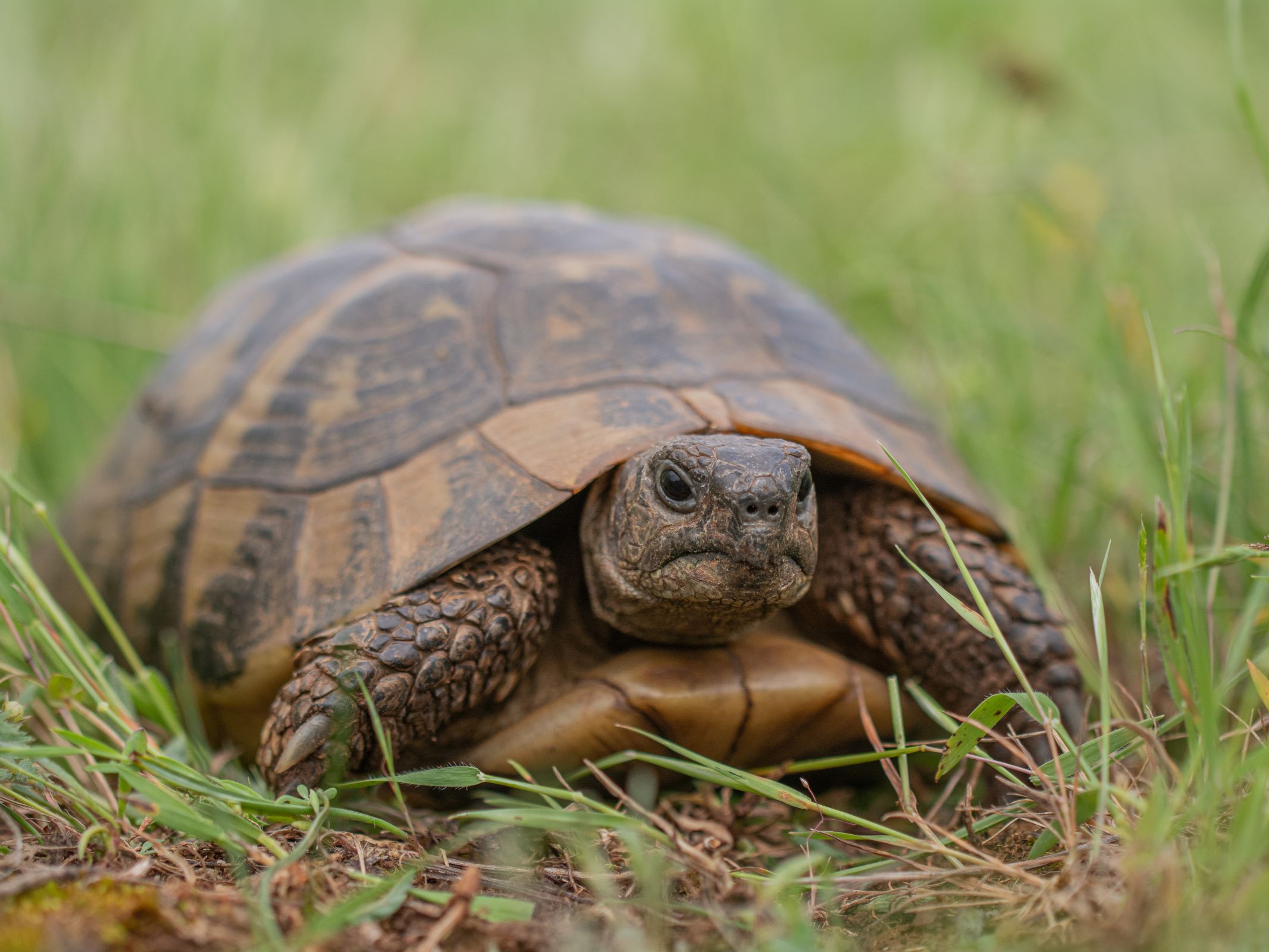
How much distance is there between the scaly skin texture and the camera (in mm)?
2408

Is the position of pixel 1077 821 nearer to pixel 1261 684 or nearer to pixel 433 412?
pixel 1261 684

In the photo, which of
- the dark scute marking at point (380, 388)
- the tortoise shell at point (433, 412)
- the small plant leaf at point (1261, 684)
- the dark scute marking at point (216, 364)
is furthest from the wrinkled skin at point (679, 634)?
the dark scute marking at point (216, 364)

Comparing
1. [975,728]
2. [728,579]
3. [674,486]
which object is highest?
[674,486]

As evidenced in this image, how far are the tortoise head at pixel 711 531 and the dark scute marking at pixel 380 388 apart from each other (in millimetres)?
516

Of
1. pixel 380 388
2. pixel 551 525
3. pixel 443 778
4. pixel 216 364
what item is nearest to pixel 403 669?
pixel 443 778

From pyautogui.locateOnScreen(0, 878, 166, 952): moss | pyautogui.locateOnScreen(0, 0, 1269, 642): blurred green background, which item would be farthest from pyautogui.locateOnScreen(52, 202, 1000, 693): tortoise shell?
pyautogui.locateOnScreen(0, 878, 166, 952): moss

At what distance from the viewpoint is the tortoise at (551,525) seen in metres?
2.18

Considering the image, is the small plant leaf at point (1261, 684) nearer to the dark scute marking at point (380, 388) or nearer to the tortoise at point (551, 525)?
the tortoise at point (551, 525)

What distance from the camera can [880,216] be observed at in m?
5.88

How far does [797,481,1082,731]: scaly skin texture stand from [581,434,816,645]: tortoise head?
42 centimetres

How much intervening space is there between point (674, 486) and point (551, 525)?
554 millimetres

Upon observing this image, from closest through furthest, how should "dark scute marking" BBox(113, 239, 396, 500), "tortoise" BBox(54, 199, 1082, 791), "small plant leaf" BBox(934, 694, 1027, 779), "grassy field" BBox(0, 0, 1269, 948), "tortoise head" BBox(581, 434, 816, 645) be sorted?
"grassy field" BBox(0, 0, 1269, 948)
"small plant leaf" BBox(934, 694, 1027, 779)
"tortoise head" BBox(581, 434, 816, 645)
"tortoise" BBox(54, 199, 1082, 791)
"dark scute marking" BBox(113, 239, 396, 500)

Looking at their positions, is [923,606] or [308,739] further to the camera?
[923,606]

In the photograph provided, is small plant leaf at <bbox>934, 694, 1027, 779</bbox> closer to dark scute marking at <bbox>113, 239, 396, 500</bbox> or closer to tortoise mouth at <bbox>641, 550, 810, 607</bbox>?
tortoise mouth at <bbox>641, 550, 810, 607</bbox>
